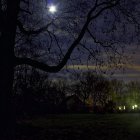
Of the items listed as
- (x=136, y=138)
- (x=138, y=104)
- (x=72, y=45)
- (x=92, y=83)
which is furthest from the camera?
(x=138, y=104)

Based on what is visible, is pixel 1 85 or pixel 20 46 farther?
pixel 20 46

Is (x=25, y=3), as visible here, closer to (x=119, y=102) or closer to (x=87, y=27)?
(x=87, y=27)

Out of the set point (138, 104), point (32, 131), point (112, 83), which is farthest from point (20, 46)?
point (138, 104)

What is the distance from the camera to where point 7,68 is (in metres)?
18.4

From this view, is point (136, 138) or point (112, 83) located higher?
point (112, 83)

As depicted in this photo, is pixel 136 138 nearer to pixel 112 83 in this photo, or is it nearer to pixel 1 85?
pixel 1 85

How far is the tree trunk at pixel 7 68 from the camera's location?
1812 centimetres

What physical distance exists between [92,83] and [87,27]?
121855mm

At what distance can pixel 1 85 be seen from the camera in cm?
1830

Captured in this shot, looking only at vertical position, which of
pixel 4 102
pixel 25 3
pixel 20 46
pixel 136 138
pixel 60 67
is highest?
pixel 25 3

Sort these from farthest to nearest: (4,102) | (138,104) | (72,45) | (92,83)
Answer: (138,104) → (92,83) → (72,45) → (4,102)

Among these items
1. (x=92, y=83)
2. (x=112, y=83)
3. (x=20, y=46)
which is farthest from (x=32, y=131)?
(x=112, y=83)

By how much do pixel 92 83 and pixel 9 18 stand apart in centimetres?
12431

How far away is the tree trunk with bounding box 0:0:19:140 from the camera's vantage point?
59.5ft
